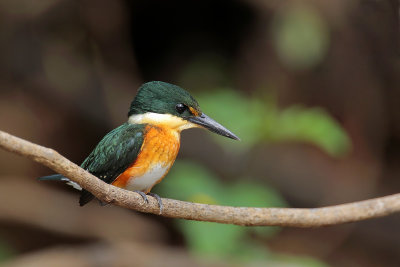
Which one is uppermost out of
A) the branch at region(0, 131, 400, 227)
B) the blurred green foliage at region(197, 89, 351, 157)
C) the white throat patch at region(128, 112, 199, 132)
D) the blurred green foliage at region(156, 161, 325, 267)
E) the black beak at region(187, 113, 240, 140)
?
the black beak at region(187, 113, 240, 140)

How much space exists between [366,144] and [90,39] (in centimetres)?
254

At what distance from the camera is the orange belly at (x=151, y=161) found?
1672 mm

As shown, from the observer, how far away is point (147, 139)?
5.57 ft

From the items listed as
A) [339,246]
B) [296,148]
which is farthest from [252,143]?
[339,246]

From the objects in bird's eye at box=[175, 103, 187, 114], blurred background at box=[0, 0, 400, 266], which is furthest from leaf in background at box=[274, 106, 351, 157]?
bird's eye at box=[175, 103, 187, 114]

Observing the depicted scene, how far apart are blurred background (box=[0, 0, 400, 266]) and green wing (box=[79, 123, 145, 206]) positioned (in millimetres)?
2377

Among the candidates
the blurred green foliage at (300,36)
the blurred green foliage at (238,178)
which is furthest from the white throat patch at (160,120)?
the blurred green foliage at (300,36)

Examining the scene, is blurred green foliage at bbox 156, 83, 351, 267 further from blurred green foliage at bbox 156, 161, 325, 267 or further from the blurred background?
the blurred background

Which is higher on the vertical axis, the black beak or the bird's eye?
the bird's eye

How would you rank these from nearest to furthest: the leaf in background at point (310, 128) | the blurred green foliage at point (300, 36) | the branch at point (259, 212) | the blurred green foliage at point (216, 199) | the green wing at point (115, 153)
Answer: the branch at point (259, 212)
the green wing at point (115, 153)
the blurred green foliage at point (216, 199)
the leaf in background at point (310, 128)
the blurred green foliage at point (300, 36)

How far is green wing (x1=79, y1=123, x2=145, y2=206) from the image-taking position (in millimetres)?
1580

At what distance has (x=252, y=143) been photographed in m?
2.96

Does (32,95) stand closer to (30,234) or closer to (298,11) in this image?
(30,234)

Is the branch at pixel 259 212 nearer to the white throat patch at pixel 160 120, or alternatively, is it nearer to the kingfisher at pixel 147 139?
the kingfisher at pixel 147 139
